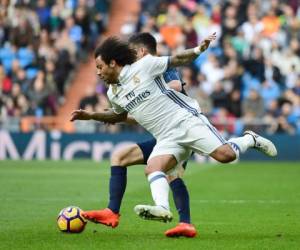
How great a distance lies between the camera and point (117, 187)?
10172 mm

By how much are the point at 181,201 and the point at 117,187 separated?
28.9 inches

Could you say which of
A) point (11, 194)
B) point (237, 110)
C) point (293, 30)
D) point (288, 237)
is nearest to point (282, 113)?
point (237, 110)

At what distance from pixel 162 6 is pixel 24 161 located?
23.3ft

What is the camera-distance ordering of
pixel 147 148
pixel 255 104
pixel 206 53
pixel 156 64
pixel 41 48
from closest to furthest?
1. pixel 156 64
2. pixel 147 148
3. pixel 255 104
4. pixel 206 53
5. pixel 41 48

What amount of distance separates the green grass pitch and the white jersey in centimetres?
117

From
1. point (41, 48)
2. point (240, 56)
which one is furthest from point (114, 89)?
point (41, 48)

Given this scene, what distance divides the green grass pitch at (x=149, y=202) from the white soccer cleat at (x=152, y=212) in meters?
0.28

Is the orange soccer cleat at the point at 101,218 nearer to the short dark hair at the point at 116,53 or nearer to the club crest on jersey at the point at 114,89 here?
the club crest on jersey at the point at 114,89

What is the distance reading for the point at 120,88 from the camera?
9.78 meters

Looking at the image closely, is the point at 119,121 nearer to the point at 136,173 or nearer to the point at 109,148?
the point at 136,173

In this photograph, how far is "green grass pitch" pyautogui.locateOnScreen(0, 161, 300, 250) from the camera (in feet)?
30.9

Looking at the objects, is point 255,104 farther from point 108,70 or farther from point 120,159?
point 108,70

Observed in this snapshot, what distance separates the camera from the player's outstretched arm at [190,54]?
9070 mm

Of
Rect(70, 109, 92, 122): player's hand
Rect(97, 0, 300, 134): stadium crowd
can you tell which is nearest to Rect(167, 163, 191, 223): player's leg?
Rect(70, 109, 92, 122): player's hand
